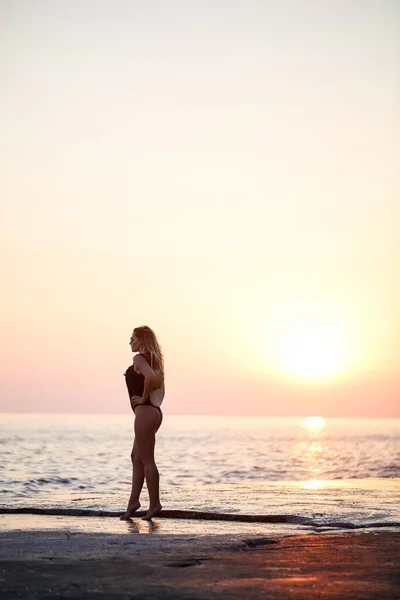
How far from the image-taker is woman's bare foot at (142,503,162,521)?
404 inches

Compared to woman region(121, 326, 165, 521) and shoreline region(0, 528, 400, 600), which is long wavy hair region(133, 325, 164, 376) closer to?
woman region(121, 326, 165, 521)

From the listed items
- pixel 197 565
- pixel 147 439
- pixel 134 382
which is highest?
pixel 134 382

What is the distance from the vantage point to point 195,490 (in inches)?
551

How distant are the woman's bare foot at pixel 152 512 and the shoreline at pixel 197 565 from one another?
1.59 m

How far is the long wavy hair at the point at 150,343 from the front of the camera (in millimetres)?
10758

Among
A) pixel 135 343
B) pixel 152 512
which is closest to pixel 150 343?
pixel 135 343

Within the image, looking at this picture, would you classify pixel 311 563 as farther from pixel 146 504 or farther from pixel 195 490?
pixel 195 490

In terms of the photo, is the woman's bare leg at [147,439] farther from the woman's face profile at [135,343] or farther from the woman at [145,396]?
the woman's face profile at [135,343]

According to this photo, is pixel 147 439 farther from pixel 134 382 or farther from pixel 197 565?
pixel 197 565

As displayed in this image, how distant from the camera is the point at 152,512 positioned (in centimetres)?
1031

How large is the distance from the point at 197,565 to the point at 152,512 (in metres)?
3.84

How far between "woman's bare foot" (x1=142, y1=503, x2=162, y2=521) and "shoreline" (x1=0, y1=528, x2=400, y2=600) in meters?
1.59

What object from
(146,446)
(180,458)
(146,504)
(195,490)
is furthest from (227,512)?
(180,458)

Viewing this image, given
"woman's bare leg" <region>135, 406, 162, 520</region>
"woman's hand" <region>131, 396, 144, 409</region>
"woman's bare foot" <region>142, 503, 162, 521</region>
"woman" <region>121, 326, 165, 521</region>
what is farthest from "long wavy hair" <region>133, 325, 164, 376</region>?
"woman's bare foot" <region>142, 503, 162, 521</region>
